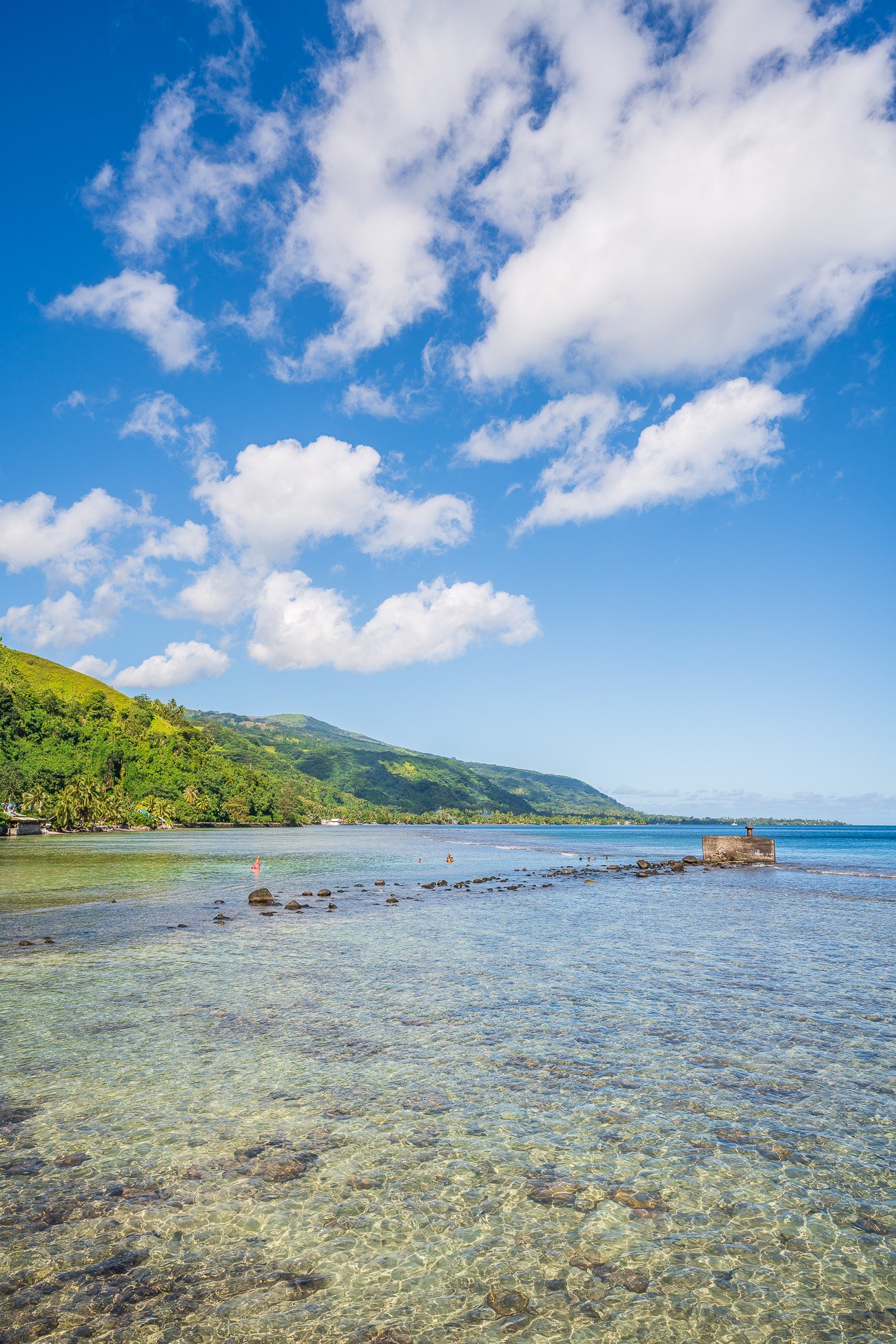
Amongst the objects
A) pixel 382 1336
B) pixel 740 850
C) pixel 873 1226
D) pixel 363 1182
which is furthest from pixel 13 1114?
pixel 740 850

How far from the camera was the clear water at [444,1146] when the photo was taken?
287 inches

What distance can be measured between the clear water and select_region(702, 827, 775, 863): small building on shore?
6042cm

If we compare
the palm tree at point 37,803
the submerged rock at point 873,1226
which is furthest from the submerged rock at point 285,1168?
the palm tree at point 37,803

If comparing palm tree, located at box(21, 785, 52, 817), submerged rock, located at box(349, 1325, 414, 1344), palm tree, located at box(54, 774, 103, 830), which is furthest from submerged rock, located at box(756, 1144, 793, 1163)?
palm tree, located at box(21, 785, 52, 817)

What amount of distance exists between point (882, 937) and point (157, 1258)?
34.0 metres

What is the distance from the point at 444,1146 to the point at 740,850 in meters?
82.5

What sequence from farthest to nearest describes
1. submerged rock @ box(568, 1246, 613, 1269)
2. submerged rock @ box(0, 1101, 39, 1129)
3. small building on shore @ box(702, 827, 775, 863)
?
small building on shore @ box(702, 827, 775, 863), submerged rock @ box(0, 1101, 39, 1129), submerged rock @ box(568, 1246, 613, 1269)

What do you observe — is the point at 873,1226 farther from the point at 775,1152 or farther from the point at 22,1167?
the point at 22,1167

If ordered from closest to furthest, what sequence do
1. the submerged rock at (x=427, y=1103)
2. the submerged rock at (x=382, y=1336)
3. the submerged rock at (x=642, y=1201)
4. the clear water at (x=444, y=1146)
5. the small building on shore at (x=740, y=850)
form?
the submerged rock at (x=382, y=1336)
the clear water at (x=444, y=1146)
the submerged rock at (x=642, y=1201)
the submerged rock at (x=427, y=1103)
the small building on shore at (x=740, y=850)

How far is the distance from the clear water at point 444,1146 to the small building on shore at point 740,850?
6042 centimetres

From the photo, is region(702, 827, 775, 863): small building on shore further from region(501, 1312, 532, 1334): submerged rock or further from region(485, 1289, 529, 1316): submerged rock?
region(501, 1312, 532, 1334): submerged rock

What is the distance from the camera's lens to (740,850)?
276ft

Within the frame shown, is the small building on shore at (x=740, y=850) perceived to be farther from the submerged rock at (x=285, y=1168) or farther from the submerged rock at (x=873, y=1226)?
the submerged rock at (x=285, y=1168)

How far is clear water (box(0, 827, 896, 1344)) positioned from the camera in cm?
728
